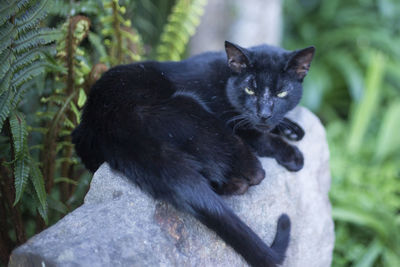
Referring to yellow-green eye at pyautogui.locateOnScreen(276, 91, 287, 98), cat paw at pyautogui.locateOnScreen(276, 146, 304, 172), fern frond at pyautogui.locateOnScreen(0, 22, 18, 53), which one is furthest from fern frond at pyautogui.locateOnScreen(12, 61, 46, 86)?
cat paw at pyautogui.locateOnScreen(276, 146, 304, 172)

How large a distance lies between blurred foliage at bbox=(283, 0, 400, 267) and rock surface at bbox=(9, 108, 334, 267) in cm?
100

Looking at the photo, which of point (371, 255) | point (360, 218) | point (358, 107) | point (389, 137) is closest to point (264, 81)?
point (360, 218)

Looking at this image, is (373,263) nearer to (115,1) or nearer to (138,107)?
(138,107)

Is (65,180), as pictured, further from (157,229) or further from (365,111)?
(365,111)

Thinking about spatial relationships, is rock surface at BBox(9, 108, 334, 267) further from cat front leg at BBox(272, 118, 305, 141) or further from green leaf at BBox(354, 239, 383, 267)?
green leaf at BBox(354, 239, 383, 267)

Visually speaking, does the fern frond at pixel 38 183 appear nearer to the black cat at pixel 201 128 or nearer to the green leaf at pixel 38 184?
the green leaf at pixel 38 184

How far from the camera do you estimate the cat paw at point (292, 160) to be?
88.7 inches

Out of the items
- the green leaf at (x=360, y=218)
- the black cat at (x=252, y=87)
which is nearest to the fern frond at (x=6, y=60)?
the black cat at (x=252, y=87)

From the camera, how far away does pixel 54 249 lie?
1.43 m

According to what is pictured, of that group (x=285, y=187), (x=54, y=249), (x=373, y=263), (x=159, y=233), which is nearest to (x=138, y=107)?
(x=159, y=233)

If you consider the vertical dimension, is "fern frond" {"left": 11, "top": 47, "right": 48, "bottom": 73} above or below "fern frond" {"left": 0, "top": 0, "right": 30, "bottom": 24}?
below

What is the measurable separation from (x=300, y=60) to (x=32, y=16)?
4.35ft

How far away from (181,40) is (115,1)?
36.4 inches

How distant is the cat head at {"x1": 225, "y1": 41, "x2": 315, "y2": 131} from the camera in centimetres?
210
